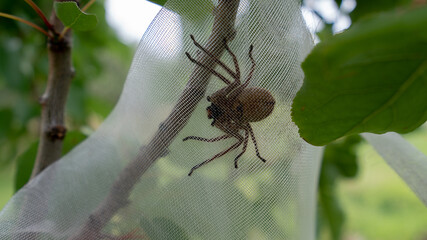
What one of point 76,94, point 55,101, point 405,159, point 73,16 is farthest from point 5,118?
point 405,159

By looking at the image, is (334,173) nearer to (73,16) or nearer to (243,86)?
(243,86)

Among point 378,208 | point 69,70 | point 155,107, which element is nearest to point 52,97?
point 69,70

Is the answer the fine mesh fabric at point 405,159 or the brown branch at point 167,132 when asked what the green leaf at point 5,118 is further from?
the fine mesh fabric at point 405,159

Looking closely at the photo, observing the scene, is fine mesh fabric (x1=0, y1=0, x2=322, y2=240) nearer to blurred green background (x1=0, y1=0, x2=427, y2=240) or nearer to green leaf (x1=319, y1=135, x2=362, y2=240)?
blurred green background (x1=0, y1=0, x2=427, y2=240)

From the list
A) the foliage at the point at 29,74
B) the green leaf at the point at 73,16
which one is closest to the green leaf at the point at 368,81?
the green leaf at the point at 73,16

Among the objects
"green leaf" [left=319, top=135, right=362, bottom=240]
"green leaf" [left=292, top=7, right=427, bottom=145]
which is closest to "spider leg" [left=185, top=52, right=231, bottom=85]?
"green leaf" [left=292, top=7, right=427, bottom=145]

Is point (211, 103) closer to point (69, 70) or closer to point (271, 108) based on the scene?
point (271, 108)
